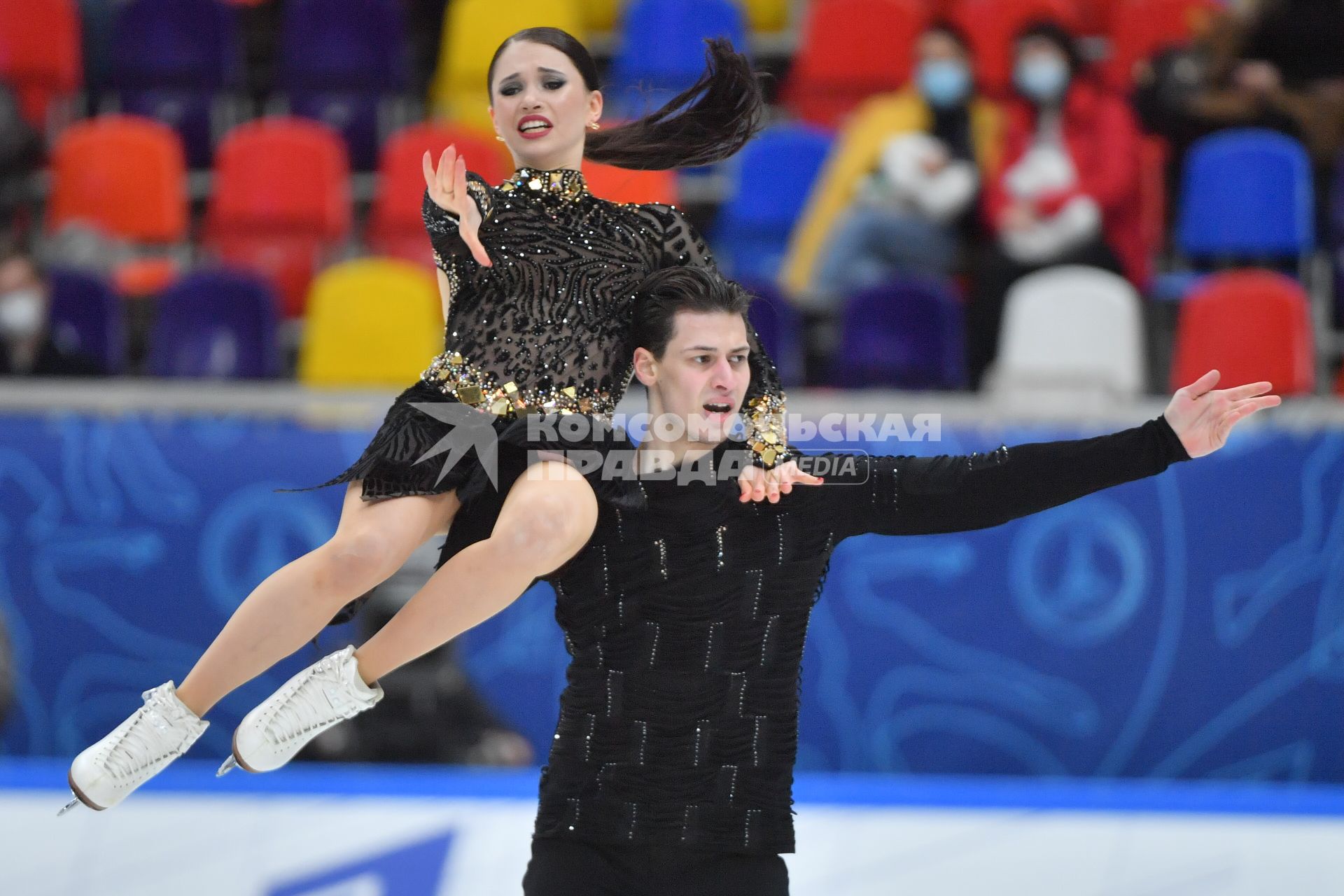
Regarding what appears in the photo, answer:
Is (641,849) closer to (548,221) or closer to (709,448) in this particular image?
(709,448)

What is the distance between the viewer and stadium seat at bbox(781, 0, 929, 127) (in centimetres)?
704

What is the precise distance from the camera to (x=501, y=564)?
2.76 metres

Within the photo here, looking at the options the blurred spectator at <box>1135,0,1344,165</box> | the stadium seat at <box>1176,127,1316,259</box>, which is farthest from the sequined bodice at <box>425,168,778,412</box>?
the blurred spectator at <box>1135,0,1344,165</box>

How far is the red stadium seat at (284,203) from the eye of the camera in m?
6.70

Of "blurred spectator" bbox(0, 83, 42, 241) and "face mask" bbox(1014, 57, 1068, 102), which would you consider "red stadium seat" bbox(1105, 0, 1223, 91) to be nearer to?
"face mask" bbox(1014, 57, 1068, 102)

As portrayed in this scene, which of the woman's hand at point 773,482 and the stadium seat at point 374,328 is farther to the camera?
the stadium seat at point 374,328

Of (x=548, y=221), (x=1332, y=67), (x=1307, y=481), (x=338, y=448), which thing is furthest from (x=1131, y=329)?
(x=548, y=221)

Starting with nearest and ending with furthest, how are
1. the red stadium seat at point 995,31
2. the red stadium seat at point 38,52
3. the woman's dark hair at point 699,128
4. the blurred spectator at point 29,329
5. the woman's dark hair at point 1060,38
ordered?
the woman's dark hair at point 699,128 → the blurred spectator at point 29,329 → the woman's dark hair at point 1060,38 → the red stadium seat at point 995,31 → the red stadium seat at point 38,52

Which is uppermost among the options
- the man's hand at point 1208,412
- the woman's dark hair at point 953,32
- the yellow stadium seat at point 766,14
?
the yellow stadium seat at point 766,14

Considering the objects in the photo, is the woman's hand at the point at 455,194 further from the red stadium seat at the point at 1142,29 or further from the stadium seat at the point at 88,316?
the red stadium seat at the point at 1142,29

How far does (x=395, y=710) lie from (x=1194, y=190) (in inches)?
140

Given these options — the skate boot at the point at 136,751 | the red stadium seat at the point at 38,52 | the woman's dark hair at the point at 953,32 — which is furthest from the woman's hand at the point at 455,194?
the red stadium seat at the point at 38,52

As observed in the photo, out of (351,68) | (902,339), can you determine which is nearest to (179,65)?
(351,68)

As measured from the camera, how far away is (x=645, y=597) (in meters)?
2.93
